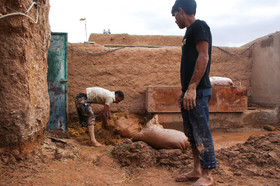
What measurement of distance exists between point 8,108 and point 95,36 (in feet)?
20.9

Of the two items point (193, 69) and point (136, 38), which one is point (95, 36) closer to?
point (136, 38)

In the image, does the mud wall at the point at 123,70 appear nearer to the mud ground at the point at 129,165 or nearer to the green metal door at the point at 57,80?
the green metal door at the point at 57,80

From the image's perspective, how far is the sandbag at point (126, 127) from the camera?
443cm

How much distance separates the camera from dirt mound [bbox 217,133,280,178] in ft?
8.13

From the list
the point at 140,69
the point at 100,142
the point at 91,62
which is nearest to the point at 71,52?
the point at 91,62

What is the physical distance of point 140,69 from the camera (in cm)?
544

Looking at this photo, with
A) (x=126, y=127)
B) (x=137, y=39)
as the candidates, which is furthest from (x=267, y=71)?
(x=137, y=39)

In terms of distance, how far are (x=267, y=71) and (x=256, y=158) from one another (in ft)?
12.6

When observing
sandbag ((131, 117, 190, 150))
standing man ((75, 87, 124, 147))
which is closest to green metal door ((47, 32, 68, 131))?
standing man ((75, 87, 124, 147))

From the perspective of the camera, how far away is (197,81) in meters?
2.05

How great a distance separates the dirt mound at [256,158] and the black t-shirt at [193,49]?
3.60 ft

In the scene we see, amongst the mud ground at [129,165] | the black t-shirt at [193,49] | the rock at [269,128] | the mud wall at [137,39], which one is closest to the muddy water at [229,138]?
the rock at [269,128]

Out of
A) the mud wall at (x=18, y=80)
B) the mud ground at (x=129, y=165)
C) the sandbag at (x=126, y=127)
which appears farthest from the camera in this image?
the sandbag at (x=126, y=127)

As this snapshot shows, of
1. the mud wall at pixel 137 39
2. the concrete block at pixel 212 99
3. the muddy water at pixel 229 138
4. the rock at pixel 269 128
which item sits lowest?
the muddy water at pixel 229 138
